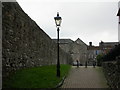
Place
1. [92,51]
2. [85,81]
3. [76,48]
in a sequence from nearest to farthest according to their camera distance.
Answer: [85,81] < [76,48] < [92,51]

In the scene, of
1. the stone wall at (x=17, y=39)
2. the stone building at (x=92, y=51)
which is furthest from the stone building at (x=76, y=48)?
Result: the stone wall at (x=17, y=39)

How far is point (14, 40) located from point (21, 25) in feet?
6.06

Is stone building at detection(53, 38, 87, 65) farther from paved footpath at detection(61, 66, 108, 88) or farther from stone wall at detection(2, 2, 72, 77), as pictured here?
stone wall at detection(2, 2, 72, 77)

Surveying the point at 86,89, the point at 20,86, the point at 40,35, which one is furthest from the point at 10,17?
the point at 40,35

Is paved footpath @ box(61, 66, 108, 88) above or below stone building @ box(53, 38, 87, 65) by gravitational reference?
below

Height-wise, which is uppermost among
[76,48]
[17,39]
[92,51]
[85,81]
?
[76,48]

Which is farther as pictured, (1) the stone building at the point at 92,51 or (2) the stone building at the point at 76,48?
(1) the stone building at the point at 92,51

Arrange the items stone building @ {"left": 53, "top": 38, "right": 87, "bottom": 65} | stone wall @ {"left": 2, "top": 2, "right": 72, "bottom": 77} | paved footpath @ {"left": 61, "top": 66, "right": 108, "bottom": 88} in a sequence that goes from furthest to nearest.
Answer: stone building @ {"left": 53, "top": 38, "right": 87, "bottom": 65}, paved footpath @ {"left": 61, "top": 66, "right": 108, "bottom": 88}, stone wall @ {"left": 2, "top": 2, "right": 72, "bottom": 77}

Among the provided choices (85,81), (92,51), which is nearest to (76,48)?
(92,51)

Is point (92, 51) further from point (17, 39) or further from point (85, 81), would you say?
point (17, 39)

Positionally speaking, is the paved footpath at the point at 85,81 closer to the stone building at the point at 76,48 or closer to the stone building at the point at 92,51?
the stone building at the point at 76,48

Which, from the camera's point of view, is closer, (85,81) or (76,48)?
(85,81)

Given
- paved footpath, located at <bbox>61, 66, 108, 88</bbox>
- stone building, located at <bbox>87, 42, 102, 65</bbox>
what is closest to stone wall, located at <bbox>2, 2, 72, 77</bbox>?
paved footpath, located at <bbox>61, 66, 108, 88</bbox>

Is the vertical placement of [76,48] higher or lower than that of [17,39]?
higher
